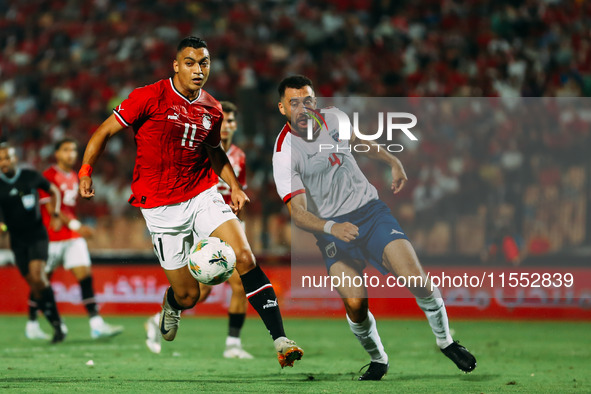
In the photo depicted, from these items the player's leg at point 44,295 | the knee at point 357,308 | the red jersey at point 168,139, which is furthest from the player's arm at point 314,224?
the player's leg at point 44,295

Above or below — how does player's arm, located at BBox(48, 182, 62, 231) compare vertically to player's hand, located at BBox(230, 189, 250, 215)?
below

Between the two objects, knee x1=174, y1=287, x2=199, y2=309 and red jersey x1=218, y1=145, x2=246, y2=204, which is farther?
red jersey x1=218, y1=145, x2=246, y2=204

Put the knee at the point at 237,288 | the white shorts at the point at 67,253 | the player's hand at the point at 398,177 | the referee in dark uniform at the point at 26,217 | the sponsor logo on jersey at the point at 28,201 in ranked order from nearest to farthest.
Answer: the player's hand at the point at 398,177, the knee at the point at 237,288, the referee in dark uniform at the point at 26,217, the sponsor logo on jersey at the point at 28,201, the white shorts at the point at 67,253

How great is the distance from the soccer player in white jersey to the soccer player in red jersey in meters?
0.68

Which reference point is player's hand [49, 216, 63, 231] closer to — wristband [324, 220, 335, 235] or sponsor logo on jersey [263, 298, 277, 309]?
wristband [324, 220, 335, 235]

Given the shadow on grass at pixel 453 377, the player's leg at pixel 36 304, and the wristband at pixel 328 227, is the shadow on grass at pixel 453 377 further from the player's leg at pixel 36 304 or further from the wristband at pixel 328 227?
the player's leg at pixel 36 304

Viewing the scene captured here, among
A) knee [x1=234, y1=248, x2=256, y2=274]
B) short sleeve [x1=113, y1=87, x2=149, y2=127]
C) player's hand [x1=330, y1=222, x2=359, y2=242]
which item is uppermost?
short sleeve [x1=113, y1=87, x2=149, y2=127]

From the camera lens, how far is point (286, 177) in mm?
6891

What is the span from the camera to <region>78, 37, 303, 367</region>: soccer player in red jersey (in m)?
6.07

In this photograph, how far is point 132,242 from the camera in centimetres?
1345

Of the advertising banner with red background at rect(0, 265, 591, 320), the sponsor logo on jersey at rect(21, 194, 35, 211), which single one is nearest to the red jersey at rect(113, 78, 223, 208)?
the sponsor logo on jersey at rect(21, 194, 35, 211)

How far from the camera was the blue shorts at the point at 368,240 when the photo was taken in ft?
22.1

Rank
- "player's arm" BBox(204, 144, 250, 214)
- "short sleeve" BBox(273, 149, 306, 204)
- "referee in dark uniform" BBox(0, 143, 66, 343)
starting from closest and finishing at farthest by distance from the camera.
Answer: "player's arm" BBox(204, 144, 250, 214) < "short sleeve" BBox(273, 149, 306, 204) < "referee in dark uniform" BBox(0, 143, 66, 343)

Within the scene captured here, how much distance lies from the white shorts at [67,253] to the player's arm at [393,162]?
4.94 meters
